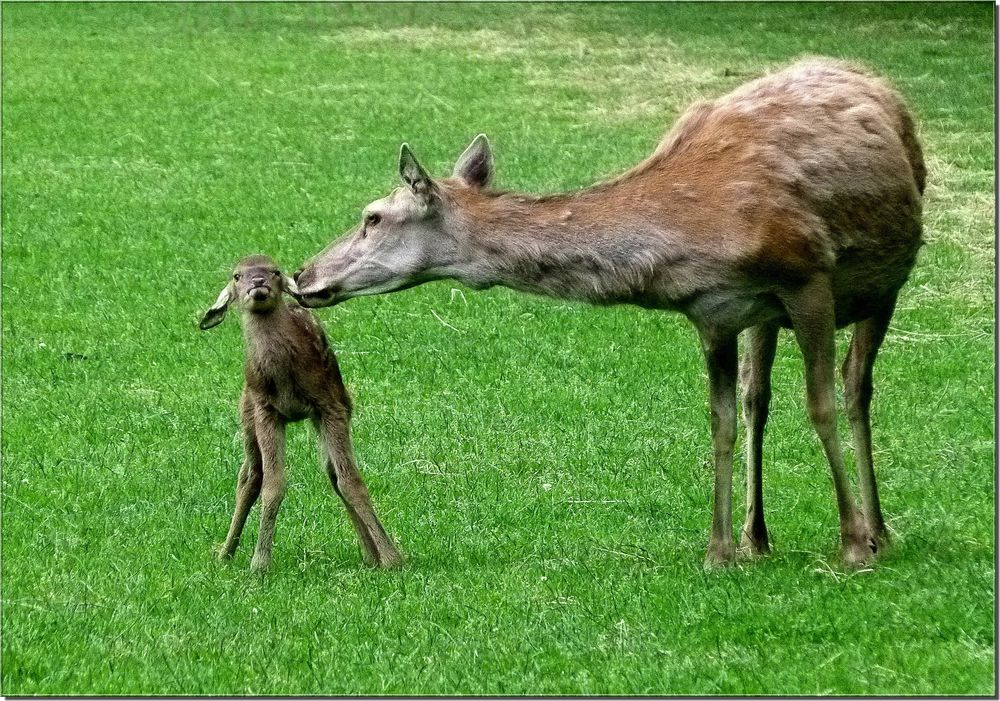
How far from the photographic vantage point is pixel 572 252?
7852 millimetres

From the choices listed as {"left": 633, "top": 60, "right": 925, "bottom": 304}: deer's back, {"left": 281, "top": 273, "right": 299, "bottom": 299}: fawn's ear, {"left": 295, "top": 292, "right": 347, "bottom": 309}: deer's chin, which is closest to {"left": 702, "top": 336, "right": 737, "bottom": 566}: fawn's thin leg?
{"left": 633, "top": 60, "right": 925, "bottom": 304}: deer's back

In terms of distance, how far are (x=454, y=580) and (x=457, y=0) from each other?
26.0 meters

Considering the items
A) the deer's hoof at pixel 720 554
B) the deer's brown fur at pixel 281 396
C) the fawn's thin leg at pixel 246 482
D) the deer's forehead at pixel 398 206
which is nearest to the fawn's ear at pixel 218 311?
the deer's brown fur at pixel 281 396


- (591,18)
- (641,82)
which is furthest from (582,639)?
(591,18)

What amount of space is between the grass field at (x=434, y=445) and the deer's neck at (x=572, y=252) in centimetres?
85

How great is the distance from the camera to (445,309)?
13.9m

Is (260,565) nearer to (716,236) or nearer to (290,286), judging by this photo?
(290,286)

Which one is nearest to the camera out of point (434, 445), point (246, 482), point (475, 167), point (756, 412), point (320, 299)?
point (320, 299)

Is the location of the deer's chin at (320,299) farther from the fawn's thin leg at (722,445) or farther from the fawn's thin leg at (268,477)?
the fawn's thin leg at (722,445)

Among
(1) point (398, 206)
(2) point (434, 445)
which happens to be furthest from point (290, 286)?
(2) point (434, 445)

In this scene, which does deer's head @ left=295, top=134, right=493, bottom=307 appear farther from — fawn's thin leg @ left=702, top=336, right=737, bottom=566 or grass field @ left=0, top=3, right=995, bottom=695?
fawn's thin leg @ left=702, top=336, right=737, bottom=566

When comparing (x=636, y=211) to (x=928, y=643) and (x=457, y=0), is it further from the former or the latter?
(x=457, y=0)

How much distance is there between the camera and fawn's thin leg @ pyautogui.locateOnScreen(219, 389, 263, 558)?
846 cm

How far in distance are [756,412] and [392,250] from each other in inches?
82.7
